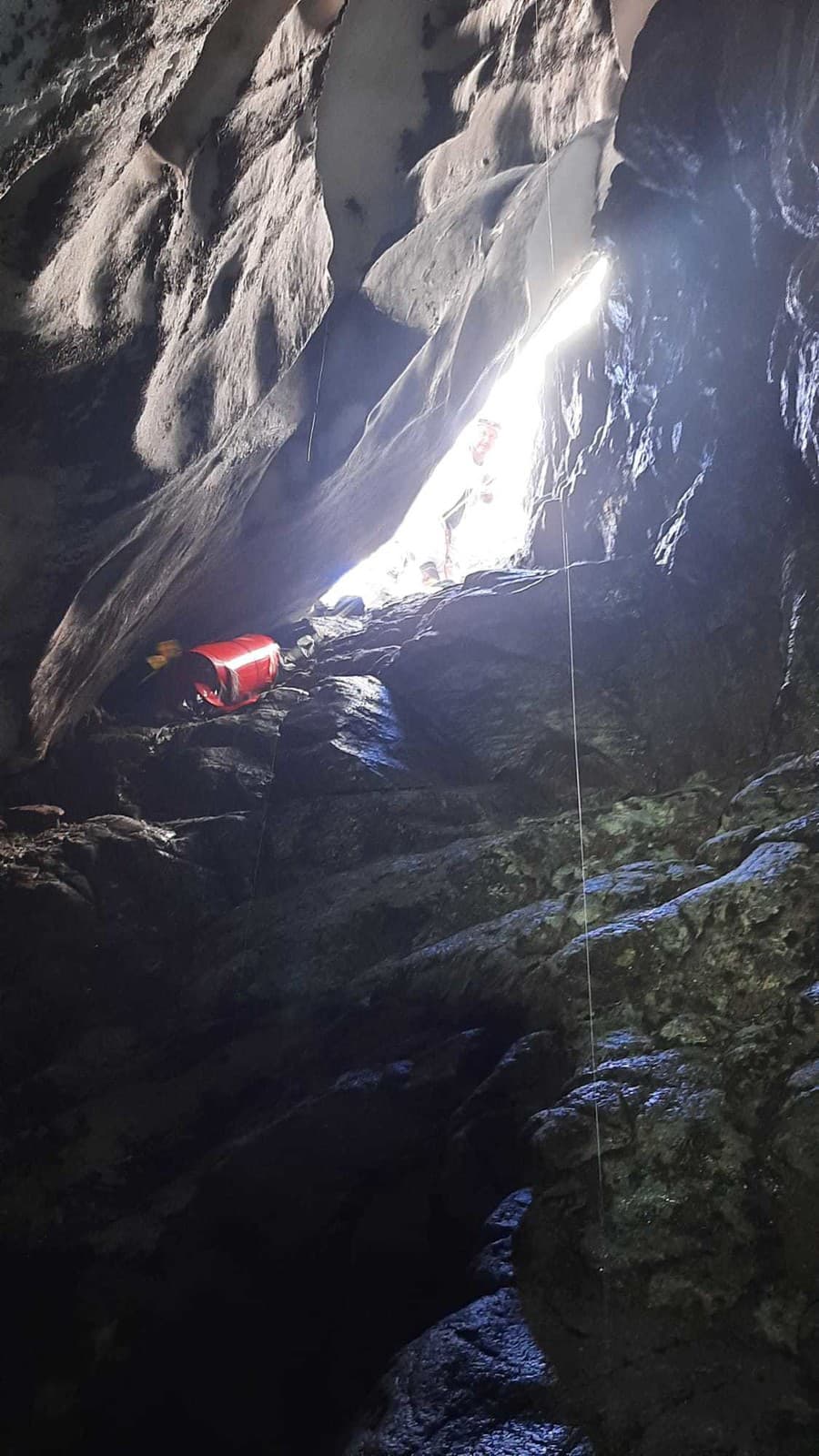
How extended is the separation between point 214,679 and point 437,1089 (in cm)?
718

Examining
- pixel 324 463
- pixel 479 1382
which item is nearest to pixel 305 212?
pixel 324 463

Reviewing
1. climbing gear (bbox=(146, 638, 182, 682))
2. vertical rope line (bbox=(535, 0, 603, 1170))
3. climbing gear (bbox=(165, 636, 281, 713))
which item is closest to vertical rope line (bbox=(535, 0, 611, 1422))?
vertical rope line (bbox=(535, 0, 603, 1170))

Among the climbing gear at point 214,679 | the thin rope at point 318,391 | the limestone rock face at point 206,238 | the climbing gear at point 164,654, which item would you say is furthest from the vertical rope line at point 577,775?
the climbing gear at point 164,654

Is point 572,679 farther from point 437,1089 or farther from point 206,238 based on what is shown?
point 206,238

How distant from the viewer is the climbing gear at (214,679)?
424 inches

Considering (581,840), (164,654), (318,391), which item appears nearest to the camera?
(581,840)

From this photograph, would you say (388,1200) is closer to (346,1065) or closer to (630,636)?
(346,1065)

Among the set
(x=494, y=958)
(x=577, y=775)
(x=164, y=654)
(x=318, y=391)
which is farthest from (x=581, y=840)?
(x=164, y=654)

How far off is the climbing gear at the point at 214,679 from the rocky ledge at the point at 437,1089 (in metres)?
2.20

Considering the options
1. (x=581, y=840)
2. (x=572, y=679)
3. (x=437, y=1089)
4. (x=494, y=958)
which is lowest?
(x=437, y=1089)

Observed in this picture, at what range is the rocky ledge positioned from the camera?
3373mm

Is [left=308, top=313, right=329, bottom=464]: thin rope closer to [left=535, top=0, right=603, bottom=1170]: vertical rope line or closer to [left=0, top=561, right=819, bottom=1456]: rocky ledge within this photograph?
[left=535, top=0, right=603, bottom=1170]: vertical rope line

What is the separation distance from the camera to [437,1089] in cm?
478

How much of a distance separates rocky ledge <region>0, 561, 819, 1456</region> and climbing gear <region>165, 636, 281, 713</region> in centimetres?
220
